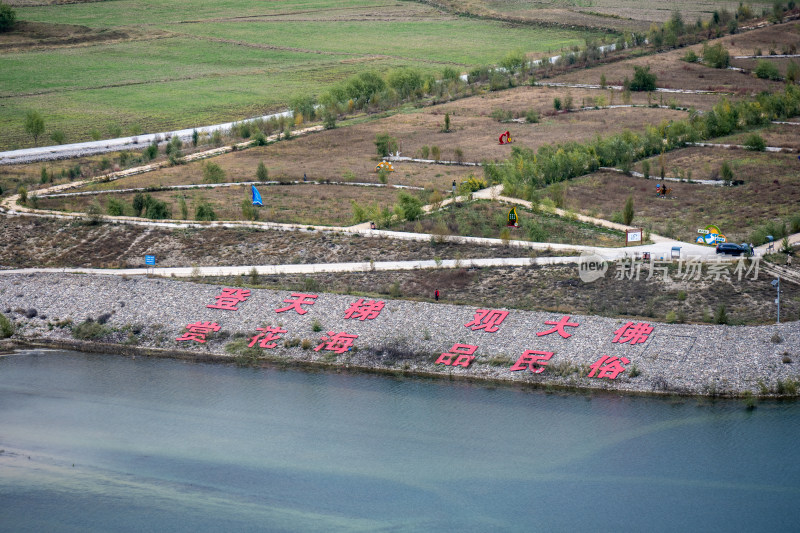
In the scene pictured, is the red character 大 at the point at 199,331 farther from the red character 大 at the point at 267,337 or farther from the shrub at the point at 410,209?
the shrub at the point at 410,209

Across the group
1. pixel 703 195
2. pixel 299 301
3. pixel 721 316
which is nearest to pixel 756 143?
pixel 703 195

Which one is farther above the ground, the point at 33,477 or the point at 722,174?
the point at 722,174

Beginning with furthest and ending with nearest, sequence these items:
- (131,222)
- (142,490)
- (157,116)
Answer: (157,116) → (131,222) → (142,490)

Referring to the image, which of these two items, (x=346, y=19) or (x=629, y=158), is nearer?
(x=629, y=158)

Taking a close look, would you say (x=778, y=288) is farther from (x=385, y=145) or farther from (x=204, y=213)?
(x=385, y=145)

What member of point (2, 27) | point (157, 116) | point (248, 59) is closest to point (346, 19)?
point (248, 59)

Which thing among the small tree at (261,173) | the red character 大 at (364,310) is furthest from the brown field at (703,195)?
the small tree at (261,173)

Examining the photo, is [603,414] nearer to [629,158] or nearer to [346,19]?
[629,158]
